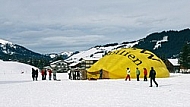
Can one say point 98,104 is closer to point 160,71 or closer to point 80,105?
point 80,105

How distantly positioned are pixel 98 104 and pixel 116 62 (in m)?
27.8

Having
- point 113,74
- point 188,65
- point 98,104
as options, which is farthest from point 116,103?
point 188,65

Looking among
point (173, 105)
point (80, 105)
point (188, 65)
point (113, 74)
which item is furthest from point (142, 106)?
point (188, 65)

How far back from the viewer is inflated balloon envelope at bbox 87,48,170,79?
4300 cm

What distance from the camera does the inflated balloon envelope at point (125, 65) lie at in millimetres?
43000

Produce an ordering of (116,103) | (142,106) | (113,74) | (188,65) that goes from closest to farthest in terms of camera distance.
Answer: (142,106) < (116,103) < (113,74) < (188,65)

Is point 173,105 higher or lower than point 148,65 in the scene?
lower

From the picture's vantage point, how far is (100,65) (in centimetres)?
4525

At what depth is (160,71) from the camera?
1725 inches

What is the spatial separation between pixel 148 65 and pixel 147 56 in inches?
91.3

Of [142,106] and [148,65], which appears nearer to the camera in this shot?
[142,106]

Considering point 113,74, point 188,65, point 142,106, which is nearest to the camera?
point 142,106

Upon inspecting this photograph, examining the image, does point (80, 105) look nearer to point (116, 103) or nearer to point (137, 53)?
point (116, 103)

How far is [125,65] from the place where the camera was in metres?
43.1
